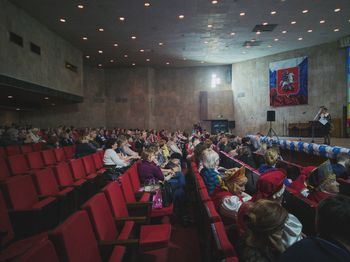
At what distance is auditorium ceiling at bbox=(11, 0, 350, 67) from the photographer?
9688 millimetres

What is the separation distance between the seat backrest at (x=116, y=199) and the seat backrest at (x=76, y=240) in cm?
64

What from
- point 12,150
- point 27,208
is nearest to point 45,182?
point 27,208

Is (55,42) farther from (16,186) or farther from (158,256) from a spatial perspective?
(158,256)

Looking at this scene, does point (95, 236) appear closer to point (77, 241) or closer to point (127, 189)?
point (77, 241)

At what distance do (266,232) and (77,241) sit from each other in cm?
115

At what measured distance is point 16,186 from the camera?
9.95 ft

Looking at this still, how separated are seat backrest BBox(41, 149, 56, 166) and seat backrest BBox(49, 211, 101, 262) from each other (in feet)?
15.0

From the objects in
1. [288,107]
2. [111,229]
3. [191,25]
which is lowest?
[111,229]

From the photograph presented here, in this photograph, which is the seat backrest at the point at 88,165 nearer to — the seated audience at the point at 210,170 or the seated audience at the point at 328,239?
the seated audience at the point at 210,170

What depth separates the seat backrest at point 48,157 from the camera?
6.07 meters

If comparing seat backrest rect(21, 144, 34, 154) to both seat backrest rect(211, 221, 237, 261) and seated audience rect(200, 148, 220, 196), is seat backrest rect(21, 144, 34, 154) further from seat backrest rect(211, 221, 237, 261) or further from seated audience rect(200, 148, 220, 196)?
seat backrest rect(211, 221, 237, 261)

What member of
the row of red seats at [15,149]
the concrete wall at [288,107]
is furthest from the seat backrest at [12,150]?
the concrete wall at [288,107]

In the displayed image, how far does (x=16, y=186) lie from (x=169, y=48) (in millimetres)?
13325

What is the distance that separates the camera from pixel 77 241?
5.84ft
